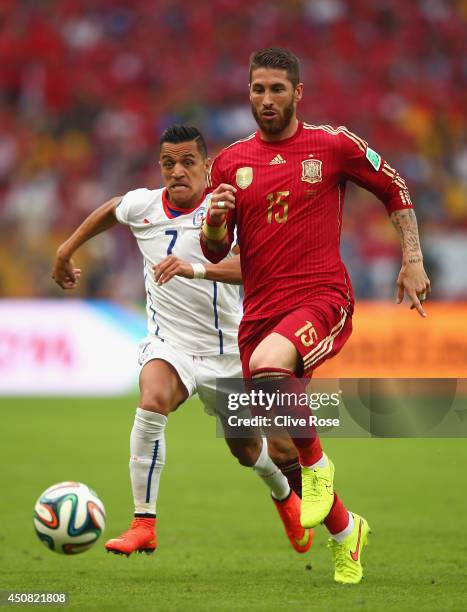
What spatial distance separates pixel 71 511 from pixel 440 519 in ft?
11.6

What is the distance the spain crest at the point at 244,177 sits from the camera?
5836 mm

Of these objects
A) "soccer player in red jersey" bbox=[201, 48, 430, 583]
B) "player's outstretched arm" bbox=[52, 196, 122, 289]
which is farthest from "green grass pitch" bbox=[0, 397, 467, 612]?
"player's outstretched arm" bbox=[52, 196, 122, 289]

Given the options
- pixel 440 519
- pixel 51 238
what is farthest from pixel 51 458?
pixel 51 238

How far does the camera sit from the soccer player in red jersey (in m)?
5.73

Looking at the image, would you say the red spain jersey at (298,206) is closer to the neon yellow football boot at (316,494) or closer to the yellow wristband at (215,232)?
the yellow wristband at (215,232)

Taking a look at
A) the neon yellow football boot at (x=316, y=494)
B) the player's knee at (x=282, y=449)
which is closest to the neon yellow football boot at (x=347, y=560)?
the neon yellow football boot at (x=316, y=494)

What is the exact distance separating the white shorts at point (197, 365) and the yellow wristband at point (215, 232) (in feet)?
3.67

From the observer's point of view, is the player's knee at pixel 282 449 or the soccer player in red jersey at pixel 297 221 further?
the player's knee at pixel 282 449

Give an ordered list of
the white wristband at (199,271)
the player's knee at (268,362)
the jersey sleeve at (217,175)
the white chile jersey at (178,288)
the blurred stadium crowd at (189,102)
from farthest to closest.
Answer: the blurred stadium crowd at (189,102)
the white chile jersey at (178,288)
the white wristband at (199,271)
the jersey sleeve at (217,175)
the player's knee at (268,362)

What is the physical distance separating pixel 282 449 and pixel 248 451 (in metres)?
0.55

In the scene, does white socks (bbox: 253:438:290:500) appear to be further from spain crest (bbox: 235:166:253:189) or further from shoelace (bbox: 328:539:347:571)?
spain crest (bbox: 235:166:253:189)

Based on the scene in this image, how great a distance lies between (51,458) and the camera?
1131 centimetres

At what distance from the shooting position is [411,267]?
18.6ft

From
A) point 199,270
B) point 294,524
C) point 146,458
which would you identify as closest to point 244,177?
A: point 199,270
